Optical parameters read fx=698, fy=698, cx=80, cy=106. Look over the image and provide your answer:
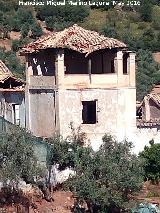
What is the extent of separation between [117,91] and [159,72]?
34.4 m

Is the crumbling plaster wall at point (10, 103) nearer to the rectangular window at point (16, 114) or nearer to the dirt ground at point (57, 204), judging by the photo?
the rectangular window at point (16, 114)

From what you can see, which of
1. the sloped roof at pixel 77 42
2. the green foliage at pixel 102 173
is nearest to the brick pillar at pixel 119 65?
the sloped roof at pixel 77 42

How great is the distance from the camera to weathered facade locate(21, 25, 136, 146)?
3005cm

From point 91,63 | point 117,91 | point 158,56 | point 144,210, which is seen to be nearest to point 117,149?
point 144,210

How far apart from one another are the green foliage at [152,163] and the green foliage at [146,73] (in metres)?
21.7

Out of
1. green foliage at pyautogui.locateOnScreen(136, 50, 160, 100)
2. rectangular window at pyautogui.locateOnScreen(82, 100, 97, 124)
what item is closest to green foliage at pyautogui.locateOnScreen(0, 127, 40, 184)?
rectangular window at pyautogui.locateOnScreen(82, 100, 97, 124)

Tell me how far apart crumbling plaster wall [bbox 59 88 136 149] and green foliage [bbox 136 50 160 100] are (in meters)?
22.1

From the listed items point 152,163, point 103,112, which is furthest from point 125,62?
point 152,163

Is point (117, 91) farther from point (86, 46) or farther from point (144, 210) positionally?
point (144, 210)

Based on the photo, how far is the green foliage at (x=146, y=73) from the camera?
56809mm

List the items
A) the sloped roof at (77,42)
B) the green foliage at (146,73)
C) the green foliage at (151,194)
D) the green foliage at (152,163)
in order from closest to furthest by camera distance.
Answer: the green foliage at (151,194), the sloped roof at (77,42), the green foliage at (152,163), the green foliage at (146,73)

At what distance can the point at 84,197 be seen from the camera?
25.5m

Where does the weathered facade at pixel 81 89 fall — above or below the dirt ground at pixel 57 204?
above

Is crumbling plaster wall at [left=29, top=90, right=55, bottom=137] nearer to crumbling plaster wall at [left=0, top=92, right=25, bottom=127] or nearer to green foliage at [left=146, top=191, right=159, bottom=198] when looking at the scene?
crumbling plaster wall at [left=0, top=92, right=25, bottom=127]
